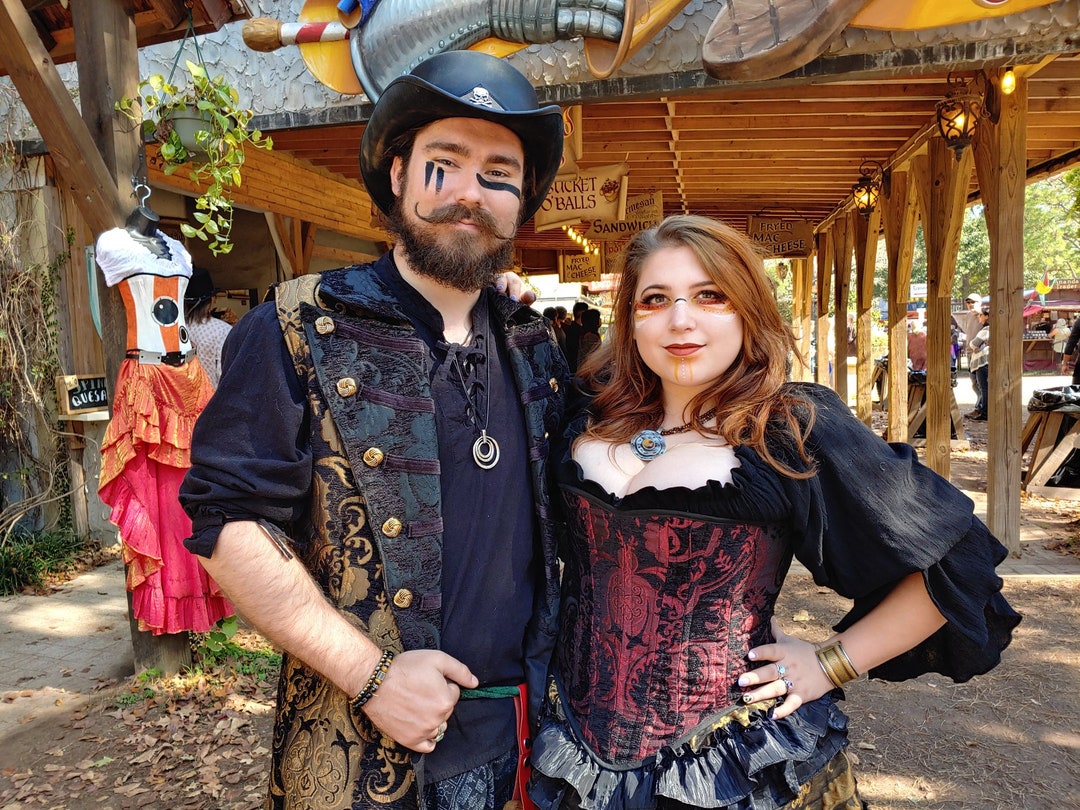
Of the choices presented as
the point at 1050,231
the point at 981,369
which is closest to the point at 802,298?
the point at 981,369

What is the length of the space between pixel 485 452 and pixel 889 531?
79cm

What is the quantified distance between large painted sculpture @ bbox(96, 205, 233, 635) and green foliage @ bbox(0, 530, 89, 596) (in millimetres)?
2486

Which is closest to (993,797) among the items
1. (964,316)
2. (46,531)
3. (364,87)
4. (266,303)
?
(266,303)

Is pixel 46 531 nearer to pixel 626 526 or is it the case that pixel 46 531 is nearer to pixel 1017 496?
pixel 626 526

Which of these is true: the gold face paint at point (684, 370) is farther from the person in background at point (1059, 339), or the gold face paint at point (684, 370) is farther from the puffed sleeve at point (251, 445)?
the person in background at point (1059, 339)

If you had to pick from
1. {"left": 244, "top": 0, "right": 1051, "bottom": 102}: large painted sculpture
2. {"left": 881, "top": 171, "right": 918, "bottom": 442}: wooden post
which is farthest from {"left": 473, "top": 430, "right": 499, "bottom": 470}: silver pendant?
{"left": 881, "top": 171, "right": 918, "bottom": 442}: wooden post

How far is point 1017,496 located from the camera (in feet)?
17.6

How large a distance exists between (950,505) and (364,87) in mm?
4322

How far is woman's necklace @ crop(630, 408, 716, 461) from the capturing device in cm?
159

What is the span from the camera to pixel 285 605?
1316 mm

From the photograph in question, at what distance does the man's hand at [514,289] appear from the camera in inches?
73.9

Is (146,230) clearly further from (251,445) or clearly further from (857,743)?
(857,743)

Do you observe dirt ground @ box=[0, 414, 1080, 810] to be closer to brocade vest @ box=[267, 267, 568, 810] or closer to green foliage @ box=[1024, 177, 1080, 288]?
brocade vest @ box=[267, 267, 568, 810]

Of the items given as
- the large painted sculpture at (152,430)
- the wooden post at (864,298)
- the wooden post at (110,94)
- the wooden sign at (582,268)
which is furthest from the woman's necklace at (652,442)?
the wooden sign at (582,268)
